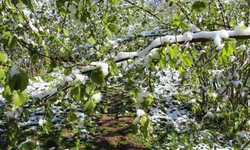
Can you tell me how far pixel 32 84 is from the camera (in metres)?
7.18

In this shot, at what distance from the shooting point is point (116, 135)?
4027 millimetres

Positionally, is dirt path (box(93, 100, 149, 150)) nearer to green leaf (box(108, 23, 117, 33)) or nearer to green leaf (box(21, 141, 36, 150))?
green leaf (box(21, 141, 36, 150))

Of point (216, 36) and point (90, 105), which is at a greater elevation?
point (216, 36)

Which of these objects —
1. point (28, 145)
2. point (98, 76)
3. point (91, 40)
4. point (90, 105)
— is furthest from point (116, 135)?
point (98, 76)

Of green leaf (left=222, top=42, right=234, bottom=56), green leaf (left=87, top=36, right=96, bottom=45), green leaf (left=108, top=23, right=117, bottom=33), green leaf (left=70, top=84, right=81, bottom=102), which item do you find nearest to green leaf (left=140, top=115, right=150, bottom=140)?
green leaf (left=70, top=84, right=81, bottom=102)

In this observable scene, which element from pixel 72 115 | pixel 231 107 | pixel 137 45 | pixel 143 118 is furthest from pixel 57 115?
pixel 143 118

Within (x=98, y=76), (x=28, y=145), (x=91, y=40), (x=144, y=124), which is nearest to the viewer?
(x=144, y=124)

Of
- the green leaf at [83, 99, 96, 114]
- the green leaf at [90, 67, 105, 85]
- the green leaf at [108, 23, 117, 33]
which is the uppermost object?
the green leaf at [108, 23, 117, 33]

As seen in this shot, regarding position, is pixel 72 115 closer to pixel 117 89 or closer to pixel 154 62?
pixel 154 62

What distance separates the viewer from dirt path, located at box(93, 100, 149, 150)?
12.0 ft

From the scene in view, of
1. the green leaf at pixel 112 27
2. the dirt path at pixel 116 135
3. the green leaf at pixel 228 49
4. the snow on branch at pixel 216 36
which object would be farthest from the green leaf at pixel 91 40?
the dirt path at pixel 116 135

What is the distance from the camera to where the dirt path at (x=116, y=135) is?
12.0ft

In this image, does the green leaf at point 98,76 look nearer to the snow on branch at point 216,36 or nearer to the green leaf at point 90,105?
the green leaf at point 90,105

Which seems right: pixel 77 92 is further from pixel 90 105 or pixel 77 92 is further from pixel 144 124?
pixel 144 124
